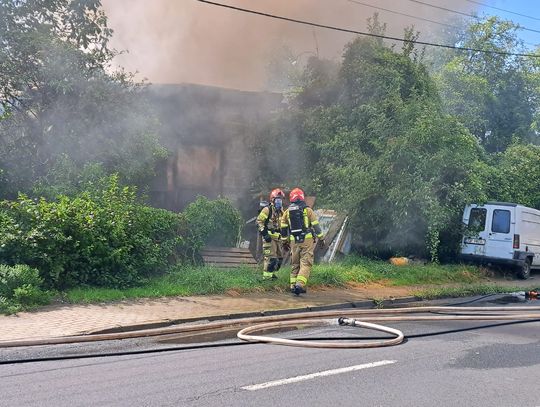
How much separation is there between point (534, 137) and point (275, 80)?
46.5 feet

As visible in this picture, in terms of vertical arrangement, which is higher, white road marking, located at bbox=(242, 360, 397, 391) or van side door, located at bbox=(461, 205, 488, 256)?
van side door, located at bbox=(461, 205, 488, 256)

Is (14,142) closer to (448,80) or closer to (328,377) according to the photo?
(328,377)

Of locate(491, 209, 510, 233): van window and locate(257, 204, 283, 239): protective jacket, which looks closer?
locate(257, 204, 283, 239): protective jacket

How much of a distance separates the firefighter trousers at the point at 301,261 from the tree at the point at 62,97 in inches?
204

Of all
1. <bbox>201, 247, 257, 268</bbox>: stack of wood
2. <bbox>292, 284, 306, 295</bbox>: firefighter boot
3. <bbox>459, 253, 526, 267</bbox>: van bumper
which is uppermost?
<bbox>459, 253, 526, 267</bbox>: van bumper

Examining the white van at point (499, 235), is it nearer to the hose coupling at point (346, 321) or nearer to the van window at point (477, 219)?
the van window at point (477, 219)

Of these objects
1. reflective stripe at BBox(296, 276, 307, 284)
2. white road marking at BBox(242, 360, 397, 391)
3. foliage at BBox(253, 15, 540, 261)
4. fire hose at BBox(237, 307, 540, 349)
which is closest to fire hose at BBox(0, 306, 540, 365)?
fire hose at BBox(237, 307, 540, 349)

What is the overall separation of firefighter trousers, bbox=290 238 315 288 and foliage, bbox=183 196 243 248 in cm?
190

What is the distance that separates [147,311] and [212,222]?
367 centimetres

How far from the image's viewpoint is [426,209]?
1231cm

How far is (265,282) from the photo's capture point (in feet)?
31.8

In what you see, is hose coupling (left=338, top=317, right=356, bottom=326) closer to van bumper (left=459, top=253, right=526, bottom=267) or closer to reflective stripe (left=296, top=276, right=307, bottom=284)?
reflective stripe (left=296, top=276, right=307, bottom=284)

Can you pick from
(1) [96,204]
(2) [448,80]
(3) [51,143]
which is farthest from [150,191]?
(2) [448,80]

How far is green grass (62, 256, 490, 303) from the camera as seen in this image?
820 cm
